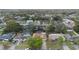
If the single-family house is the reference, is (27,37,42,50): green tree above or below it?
below

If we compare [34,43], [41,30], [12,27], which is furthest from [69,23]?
[12,27]

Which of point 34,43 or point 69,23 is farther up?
point 69,23

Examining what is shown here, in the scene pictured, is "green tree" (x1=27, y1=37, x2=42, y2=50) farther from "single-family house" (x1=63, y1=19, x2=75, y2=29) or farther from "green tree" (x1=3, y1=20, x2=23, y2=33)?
"single-family house" (x1=63, y1=19, x2=75, y2=29)

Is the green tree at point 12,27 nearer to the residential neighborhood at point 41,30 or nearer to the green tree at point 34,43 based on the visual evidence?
the residential neighborhood at point 41,30

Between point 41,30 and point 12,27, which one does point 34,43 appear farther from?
point 12,27

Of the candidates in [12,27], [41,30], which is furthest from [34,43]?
[12,27]

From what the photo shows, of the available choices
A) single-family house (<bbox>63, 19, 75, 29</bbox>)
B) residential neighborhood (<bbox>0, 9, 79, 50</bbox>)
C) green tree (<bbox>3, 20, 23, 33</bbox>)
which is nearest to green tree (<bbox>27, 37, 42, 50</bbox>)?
residential neighborhood (<bbox>0, 9, 79, 50</bbox>)
